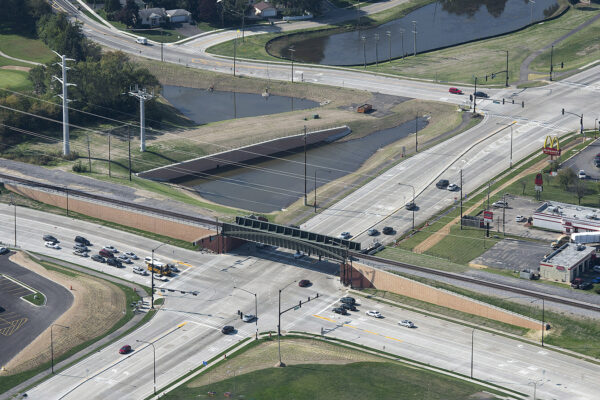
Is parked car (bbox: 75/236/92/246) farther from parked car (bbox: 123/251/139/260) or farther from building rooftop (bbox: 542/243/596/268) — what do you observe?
building rooftop (bbox: 542/243/596/268)

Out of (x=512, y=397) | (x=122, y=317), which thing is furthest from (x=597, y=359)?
(x=122, y=317)

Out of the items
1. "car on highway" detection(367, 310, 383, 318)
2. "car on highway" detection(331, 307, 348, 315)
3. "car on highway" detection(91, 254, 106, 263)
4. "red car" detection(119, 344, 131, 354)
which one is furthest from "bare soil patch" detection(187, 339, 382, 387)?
"car on highway" detection(91, 254, 106, 263)

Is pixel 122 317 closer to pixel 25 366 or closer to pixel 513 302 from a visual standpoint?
pixel 25 366

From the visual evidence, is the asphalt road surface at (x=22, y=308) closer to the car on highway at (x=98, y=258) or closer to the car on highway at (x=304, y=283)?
the car on highway at (x=98, y=258)

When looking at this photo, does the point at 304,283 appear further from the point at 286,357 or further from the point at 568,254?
the point at 568,254

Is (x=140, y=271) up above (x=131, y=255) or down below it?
below

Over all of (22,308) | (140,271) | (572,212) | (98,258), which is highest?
(572,212)

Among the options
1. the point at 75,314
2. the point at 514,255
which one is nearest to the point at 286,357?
the point at 75,314
